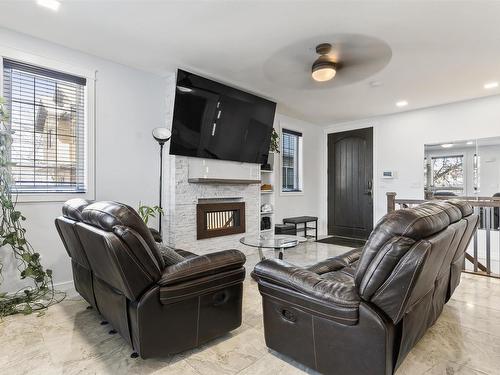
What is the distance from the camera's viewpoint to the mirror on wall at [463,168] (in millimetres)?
4559

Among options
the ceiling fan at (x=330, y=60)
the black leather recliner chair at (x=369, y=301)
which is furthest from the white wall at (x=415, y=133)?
the black leather recliner chair at (x=369, y=301)

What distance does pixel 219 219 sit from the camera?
431 cm

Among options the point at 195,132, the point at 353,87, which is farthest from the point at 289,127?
the point at 195,132

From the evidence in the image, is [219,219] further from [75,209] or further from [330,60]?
[330,60]

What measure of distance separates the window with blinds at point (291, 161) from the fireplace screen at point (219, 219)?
5.42ft

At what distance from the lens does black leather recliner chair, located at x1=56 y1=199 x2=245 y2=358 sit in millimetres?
1607

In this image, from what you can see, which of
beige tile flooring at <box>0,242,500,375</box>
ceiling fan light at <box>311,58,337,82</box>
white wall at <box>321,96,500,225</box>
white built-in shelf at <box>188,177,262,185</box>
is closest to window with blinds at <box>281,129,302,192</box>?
white wall at <box>321,96,500,225</box>

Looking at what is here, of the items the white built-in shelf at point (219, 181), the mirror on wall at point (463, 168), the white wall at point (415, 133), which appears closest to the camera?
the white built-in shelf at point (219, 181)

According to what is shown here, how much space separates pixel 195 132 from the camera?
388cm

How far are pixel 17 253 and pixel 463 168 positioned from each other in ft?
20.5

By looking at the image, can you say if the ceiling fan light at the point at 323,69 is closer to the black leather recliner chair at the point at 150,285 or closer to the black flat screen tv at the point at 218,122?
the black flat screen tv at the point at 218,122

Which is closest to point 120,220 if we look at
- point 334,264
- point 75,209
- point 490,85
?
point 75,209

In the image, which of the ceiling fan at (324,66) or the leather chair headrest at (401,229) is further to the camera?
the ceiling fan at (324,66)

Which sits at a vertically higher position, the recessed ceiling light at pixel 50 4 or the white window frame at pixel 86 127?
the recessed ceiling light at pixel 50 4
